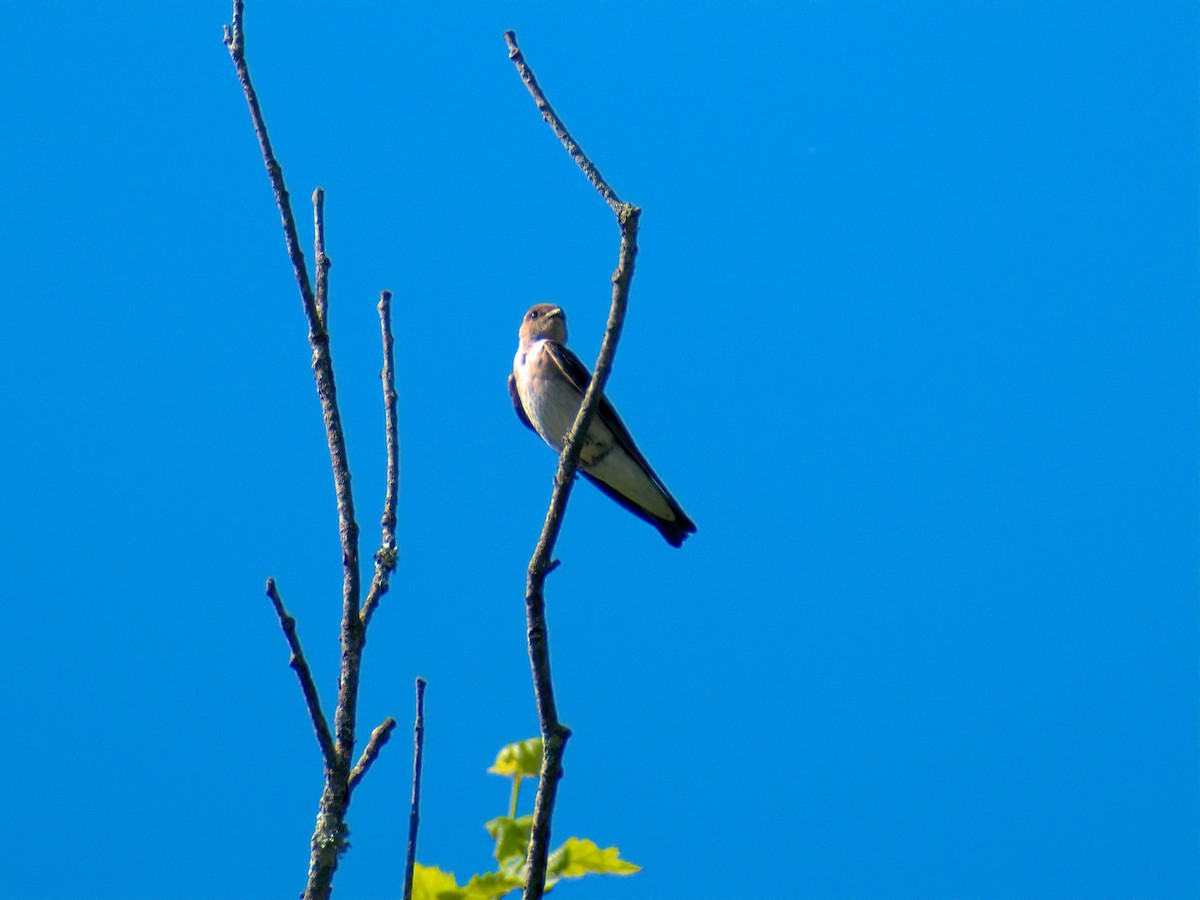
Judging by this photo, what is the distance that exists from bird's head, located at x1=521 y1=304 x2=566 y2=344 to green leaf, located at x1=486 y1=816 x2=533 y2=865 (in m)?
4.64

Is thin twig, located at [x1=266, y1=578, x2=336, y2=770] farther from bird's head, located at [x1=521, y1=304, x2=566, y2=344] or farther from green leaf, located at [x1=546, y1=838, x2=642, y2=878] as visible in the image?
bird's head, located at [x1=521, y1=304, x2=566, y2=344]

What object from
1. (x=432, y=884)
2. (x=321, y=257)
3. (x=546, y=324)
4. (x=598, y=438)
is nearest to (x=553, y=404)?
(x=598, y=438)

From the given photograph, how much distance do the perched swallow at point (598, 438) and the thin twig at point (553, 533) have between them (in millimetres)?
3708

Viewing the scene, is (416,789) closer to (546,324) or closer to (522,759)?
(522,759)

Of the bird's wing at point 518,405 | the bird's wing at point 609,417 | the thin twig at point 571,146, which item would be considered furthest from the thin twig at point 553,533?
the bird's wing at point 518,405

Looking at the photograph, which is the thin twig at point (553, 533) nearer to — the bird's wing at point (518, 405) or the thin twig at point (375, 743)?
the thin twig at point (375, 743)

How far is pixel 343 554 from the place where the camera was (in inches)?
60.4

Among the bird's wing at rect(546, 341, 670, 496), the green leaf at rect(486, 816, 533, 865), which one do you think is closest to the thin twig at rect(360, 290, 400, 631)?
the green leaf at rect(486, 816, 533, 865)

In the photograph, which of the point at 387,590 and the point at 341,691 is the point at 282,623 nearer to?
the point at 341,691

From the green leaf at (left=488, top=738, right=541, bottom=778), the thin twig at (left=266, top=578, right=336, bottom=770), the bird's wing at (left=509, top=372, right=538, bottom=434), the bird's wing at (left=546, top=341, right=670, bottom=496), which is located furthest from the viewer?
the bird's wing at (left=509, top=372, right=538, bottom=434)

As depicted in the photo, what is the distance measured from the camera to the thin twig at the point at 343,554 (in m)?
1.42

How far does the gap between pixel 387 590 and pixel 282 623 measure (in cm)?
38

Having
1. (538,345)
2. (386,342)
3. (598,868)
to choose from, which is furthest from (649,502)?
(598,868)

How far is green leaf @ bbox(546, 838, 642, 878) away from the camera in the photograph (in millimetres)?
1595
